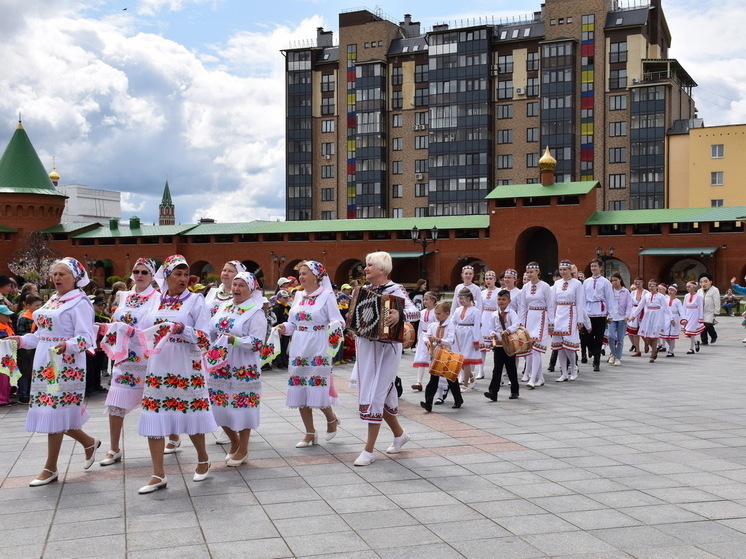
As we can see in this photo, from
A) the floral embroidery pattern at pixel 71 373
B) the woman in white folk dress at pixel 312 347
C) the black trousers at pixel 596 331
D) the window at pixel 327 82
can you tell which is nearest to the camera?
the floral embroidery pattern at pixel 71 373

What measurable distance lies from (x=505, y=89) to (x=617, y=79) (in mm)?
9267

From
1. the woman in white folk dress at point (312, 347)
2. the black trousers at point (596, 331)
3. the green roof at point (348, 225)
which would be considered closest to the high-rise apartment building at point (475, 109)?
the green roof at point (348, 225)

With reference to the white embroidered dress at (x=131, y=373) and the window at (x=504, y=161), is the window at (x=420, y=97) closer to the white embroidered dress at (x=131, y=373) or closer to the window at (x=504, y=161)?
the window at (x=504, y=161)

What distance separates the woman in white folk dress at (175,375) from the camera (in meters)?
6.17

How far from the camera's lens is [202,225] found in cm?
5997

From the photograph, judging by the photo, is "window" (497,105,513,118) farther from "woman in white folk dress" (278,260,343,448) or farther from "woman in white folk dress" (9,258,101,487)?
"woman in white folk dress" (9,258,101,487)

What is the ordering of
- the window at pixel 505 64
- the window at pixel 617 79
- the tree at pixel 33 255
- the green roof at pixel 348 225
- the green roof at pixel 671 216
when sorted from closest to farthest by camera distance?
the green roof at pixel 671 216 → the green roof at pixel 348 225 → the tree at pixel 33 255 → the window at pixel 617 79 → the window at pixel 505 64

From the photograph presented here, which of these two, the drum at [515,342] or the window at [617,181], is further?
the window at [617,181]

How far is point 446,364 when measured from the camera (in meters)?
9.92

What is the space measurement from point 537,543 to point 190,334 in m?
3.00

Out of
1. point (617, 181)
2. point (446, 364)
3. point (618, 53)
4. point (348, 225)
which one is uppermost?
point (618, 53)

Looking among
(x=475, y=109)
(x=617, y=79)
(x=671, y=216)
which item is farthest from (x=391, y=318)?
(x=475, y=109)

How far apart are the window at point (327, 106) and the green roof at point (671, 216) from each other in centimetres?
3331

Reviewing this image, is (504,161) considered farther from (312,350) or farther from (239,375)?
(239,375)
